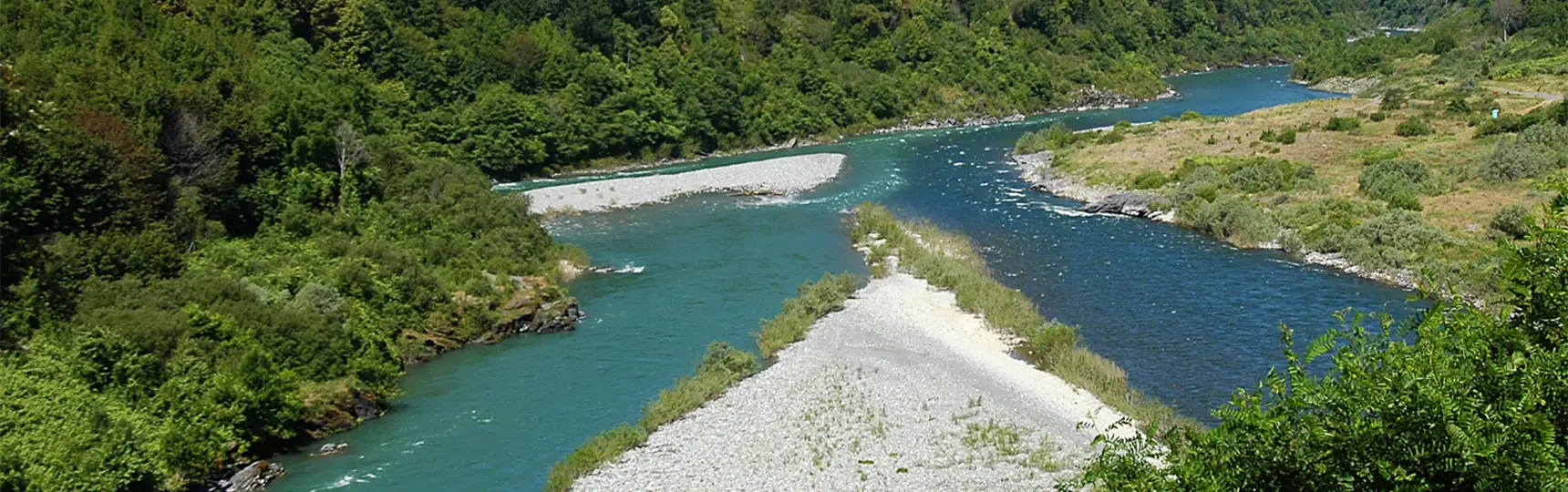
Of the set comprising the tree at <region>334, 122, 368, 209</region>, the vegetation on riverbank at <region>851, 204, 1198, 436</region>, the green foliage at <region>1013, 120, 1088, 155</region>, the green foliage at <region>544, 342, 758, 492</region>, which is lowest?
the green foliage at <region>1013, 120, 1088, 155</region>

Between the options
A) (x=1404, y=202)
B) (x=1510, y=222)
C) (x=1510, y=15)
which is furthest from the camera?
(x=1510, y=15)

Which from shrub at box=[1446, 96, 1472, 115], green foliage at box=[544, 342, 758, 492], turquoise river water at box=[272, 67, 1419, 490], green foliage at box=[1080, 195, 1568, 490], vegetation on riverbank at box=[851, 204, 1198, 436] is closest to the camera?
green foliage at box=[1080, 195, 1568, 490]

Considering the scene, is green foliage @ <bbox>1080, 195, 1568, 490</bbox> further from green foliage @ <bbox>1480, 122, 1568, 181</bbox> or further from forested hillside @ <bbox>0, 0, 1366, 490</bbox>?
green foliage @ <bbox>1480, 122, 1568, 181</bbox>

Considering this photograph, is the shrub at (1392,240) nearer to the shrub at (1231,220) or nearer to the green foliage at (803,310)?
the shrub at (1231,220)

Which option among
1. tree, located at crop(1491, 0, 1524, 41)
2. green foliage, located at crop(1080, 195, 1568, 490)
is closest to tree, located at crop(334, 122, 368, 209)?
green foliage, located at crop(1080, 195, 1568, 490)

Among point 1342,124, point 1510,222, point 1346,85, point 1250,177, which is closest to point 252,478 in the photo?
point 1510,222

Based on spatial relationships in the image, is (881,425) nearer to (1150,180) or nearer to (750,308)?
(750,308)

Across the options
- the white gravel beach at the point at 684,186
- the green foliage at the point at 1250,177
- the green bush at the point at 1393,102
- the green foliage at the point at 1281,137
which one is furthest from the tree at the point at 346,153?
the green bush at the point at 1393,102
